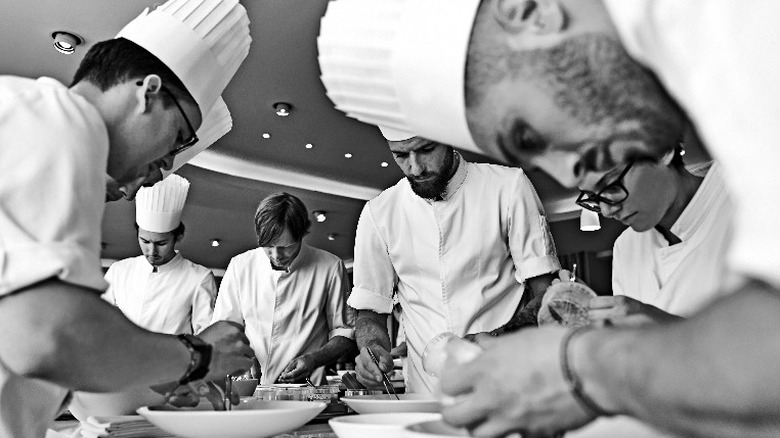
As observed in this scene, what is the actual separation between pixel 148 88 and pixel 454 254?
4.03 feet

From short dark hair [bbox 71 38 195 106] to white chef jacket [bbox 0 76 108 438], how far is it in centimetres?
23

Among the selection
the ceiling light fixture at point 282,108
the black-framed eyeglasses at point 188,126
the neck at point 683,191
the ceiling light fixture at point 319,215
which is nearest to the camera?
the black-framed eyeglasses at point 188,126

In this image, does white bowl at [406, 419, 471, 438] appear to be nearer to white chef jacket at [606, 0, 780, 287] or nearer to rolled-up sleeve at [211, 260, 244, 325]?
white chef jacket at [606, 0, 780, 287]

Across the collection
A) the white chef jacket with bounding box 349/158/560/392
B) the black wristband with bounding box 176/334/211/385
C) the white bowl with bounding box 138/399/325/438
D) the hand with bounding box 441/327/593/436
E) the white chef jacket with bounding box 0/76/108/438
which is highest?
the hand with bounding box 441/327/593/436

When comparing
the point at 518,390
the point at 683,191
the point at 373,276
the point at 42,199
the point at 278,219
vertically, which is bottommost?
the point at 278,219

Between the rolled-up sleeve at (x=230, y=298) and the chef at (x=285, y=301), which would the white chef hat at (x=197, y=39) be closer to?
the chef at (x=285, y=301)

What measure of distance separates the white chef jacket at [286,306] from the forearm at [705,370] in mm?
3000

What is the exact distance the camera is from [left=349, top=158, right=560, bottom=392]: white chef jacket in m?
2.22

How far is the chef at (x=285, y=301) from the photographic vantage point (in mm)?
3500

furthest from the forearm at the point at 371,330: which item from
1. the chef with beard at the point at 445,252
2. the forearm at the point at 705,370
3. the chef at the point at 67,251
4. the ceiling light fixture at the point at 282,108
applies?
the ceiling light fixture at the point at 282,108

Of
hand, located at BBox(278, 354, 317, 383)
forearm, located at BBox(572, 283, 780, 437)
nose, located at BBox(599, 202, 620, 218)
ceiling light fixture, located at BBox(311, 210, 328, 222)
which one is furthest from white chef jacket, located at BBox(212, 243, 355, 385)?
ceiling light fixture, located at BBox(311, 210, 328, 222)

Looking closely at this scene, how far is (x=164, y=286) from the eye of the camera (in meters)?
4.04

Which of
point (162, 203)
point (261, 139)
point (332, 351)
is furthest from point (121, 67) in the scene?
point (261, 139)

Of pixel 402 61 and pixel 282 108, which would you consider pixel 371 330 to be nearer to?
pixel 402 61
